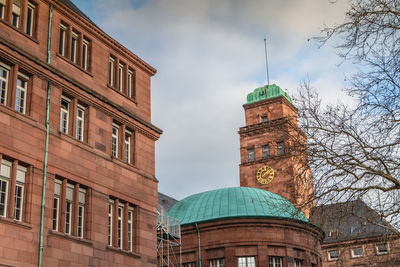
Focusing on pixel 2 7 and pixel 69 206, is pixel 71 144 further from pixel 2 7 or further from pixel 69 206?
pixel 2 7

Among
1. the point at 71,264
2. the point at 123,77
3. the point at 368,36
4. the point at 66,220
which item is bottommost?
the point at 71,264

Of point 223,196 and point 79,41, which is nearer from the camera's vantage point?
point 79,41

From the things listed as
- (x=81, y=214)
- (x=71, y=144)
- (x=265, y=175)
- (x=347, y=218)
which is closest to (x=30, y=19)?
(x=71, y=144)

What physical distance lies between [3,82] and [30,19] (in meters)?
3.78

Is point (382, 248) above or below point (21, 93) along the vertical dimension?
below

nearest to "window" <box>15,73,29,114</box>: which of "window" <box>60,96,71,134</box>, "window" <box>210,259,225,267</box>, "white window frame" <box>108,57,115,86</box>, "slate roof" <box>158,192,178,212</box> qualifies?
"window" <box>60,96,71,134</box>

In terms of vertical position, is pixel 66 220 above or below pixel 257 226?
below

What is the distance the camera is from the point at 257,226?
47.1 meters

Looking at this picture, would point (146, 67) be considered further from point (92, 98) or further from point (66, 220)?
point (66, 220)

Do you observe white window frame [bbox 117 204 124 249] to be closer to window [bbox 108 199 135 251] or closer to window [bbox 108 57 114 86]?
window [bbox 108 199 135 251]

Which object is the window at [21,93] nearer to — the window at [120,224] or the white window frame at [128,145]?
the window at [120,224]

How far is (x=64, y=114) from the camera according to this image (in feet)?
89.6

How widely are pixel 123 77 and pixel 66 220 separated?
9260 mm

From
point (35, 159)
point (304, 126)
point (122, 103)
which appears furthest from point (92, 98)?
point (304, 126)
